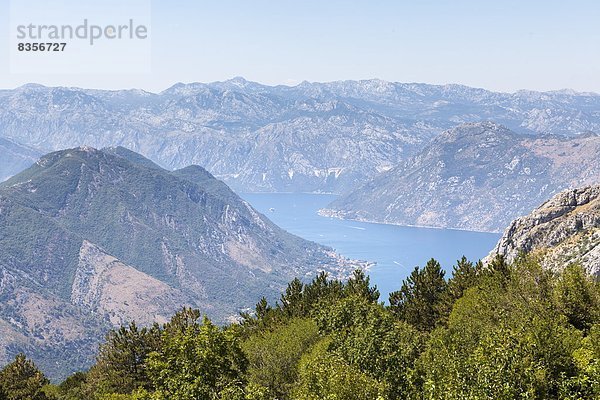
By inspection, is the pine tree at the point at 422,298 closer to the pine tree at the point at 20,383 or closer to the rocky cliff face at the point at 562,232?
the rocky cliff face at the point at 562,232

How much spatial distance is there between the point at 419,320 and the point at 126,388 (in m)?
42.2

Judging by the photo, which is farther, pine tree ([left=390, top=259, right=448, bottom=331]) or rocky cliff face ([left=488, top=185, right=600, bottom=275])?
rocky cliff face ([left=488, top=185, right=600, bottom=275])

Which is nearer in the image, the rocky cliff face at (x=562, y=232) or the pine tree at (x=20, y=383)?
the pine tree at (x=20, y=383)

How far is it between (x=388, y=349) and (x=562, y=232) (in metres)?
111

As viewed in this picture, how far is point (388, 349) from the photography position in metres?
48.2

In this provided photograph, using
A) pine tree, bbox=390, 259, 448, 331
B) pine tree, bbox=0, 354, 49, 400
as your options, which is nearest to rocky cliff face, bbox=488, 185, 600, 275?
pine tree, bbox=390, 259, 448, 331

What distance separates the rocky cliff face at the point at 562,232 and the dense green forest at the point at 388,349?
48.3m

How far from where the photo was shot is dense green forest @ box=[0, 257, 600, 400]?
35719 millimetres

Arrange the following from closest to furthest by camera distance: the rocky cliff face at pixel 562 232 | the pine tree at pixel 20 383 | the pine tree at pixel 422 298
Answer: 1. the pine tree at pixel 20 383
2. the pine tree at pixel 422 298
3. the rocky cliff face at pixel 562 232

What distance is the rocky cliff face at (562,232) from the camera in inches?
4896

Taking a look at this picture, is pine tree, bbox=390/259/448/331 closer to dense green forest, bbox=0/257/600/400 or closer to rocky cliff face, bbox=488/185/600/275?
dense green forest, bbox=0/257/600/400

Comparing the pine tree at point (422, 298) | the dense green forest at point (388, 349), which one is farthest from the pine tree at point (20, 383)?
the pine tree at point (422, 298)

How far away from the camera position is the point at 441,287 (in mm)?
88688

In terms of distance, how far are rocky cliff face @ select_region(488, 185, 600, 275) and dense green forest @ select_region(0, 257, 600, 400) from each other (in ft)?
158
